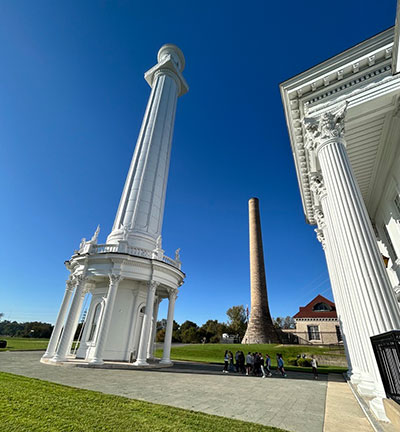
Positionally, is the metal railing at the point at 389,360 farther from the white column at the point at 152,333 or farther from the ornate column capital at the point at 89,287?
the ornate column capital at the point at 89,287

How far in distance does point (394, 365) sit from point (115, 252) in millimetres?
15715

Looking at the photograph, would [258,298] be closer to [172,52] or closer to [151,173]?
[151,173]

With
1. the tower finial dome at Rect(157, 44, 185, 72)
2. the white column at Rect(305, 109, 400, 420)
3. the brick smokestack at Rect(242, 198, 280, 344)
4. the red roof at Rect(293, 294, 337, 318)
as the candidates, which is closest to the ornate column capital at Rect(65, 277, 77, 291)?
the white column at Rect(305, 109, 400, 420)

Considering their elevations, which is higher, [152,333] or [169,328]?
[169,328]

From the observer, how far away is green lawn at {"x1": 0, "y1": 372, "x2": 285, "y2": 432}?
4.55 meters

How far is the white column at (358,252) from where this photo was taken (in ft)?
18.2

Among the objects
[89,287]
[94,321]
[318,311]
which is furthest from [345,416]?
[318,311]

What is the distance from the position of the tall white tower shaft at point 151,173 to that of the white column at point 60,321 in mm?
4604

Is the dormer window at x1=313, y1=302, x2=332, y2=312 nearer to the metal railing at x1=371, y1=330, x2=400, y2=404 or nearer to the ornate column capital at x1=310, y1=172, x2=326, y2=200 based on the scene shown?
the ornate column capital at x1=310, y1=172, x2=326, y2=200

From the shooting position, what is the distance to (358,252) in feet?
20.6

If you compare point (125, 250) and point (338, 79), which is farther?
point (125, 250)

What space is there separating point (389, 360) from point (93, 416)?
635 cm

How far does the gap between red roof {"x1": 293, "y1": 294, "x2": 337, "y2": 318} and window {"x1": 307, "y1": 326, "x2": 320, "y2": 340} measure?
7.17 ft

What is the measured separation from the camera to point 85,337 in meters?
17.1
